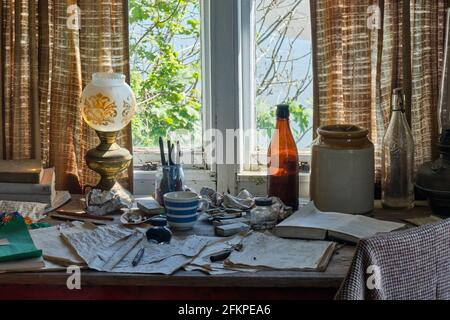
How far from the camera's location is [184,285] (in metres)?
1.70

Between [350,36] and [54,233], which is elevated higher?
[350,36]

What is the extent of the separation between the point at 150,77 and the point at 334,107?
2.02 ft

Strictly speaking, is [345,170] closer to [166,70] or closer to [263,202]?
[263,202]

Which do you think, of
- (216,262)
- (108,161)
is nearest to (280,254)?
(216,262)

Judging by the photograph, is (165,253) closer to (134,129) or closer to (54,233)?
(54,233)

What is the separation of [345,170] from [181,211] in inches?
18.7

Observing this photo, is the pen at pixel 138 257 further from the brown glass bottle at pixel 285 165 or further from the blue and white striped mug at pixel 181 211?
the brown glass bottle at pixel 285 165

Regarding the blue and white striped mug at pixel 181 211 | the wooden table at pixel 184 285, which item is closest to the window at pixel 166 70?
the blue and white striped mug at pixel 181 211

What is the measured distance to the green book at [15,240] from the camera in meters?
1.75

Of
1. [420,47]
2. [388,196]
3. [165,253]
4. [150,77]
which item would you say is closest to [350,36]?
[420,47]

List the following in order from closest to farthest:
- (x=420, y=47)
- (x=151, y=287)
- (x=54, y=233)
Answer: (x=151, y=287)
(x=54, y=233)
(x=420, y=47)

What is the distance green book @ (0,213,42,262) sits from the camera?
5.73 ft

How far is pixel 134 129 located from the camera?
Result: 244 centimetres

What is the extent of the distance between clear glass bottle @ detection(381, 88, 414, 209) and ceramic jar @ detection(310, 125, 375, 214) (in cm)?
10
